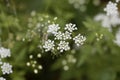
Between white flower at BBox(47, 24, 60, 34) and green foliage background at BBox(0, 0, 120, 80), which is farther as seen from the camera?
green foliage background at BBox(0, 0, 120, 80)

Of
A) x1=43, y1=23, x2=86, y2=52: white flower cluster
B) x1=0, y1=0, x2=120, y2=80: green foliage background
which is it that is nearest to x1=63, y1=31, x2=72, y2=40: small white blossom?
x1=43, y1=23, x2=86, y2=52: white flower cluster

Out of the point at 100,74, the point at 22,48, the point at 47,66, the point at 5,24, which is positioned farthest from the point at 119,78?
the point at 5,24

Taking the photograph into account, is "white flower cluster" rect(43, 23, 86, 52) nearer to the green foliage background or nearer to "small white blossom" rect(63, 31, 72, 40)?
"small white blossom" rect(63, 31, 72, 40)

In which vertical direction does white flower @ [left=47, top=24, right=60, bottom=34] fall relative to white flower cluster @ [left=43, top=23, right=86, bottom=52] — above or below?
above

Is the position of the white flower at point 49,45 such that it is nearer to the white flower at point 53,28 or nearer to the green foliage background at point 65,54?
the white flower at point 53,28

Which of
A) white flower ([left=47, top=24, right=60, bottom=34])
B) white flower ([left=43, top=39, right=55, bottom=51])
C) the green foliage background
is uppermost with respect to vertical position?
the green foliage background

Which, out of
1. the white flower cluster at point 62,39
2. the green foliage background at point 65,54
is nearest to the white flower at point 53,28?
the white flower cluster at point 62,39

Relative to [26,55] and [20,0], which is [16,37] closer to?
[26,55]

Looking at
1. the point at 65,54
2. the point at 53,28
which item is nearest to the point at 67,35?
the point at 53,28
